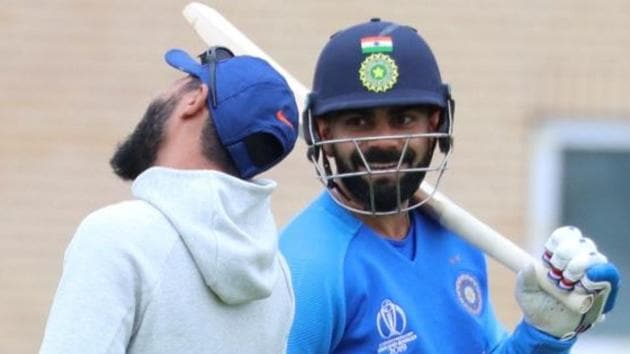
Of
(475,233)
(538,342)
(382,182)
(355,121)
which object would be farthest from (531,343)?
(355,121)

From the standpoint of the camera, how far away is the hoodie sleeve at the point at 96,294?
11.0 feet

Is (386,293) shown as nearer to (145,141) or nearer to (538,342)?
(538,342)

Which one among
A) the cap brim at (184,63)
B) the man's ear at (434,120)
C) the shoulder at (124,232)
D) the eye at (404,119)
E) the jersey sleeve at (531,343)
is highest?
the cap brim at (184,63)

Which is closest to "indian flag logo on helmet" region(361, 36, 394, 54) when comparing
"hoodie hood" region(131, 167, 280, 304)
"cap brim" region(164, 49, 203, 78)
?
"cap brim" region(164, 49, 203, 78)

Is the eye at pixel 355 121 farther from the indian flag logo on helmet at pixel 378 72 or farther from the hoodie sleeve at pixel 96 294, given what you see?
the hoodie sleeve at pixel 96 294

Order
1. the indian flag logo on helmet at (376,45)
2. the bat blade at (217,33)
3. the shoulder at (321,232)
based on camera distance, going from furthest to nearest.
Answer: the bat blade at (217,33) → the indian flag logo on helmet at (376,45) → the shoulder at (321,232)

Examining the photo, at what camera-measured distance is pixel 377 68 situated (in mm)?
4359

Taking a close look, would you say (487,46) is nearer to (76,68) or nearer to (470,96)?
(470,96)

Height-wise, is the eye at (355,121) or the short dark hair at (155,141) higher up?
the short dark hair at (155,141)

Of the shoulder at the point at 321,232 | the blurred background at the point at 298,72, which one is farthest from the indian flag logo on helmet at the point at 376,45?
the blurred background at the point at 298,72

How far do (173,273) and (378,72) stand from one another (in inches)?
41.3

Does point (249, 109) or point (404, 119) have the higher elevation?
point (249, 109)

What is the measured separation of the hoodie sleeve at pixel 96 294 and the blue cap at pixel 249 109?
1.14 feet

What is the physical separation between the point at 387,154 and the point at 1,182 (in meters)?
3.88
